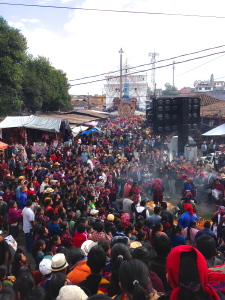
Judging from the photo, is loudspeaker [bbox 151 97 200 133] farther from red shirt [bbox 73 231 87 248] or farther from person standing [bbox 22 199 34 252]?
red shirt [bbox 73 231 87 248]

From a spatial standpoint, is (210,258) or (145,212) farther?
(145,212)

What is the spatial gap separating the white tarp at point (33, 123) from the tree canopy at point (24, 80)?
2753mm

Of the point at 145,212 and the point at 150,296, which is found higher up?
the point at 150,296

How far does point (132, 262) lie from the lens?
2461 mm

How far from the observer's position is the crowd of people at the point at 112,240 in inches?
93.8

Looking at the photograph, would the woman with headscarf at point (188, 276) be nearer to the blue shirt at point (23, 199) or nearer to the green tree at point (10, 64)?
the blue shirt at point (23, 199)

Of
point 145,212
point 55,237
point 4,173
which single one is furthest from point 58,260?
point 4,173

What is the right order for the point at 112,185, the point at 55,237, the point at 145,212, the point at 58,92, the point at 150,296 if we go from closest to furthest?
the point at 150,296
the point at 55,237
the point at 145,212
the point at 112,185
the point at 58,92

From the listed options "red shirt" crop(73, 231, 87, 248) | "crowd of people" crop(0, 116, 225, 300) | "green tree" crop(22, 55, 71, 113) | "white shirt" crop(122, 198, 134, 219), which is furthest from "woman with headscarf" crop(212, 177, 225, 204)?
"green tree" crop(22, 55, 71, 113)

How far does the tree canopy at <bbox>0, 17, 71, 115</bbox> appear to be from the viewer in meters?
23.9

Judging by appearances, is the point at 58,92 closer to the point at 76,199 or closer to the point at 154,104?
the point at 154,104

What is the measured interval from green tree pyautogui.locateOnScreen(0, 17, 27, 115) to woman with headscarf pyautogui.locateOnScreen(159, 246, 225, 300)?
23853 millimetres

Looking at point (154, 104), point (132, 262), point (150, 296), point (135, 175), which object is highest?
point (154, 104)

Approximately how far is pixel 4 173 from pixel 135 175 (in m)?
4.73
